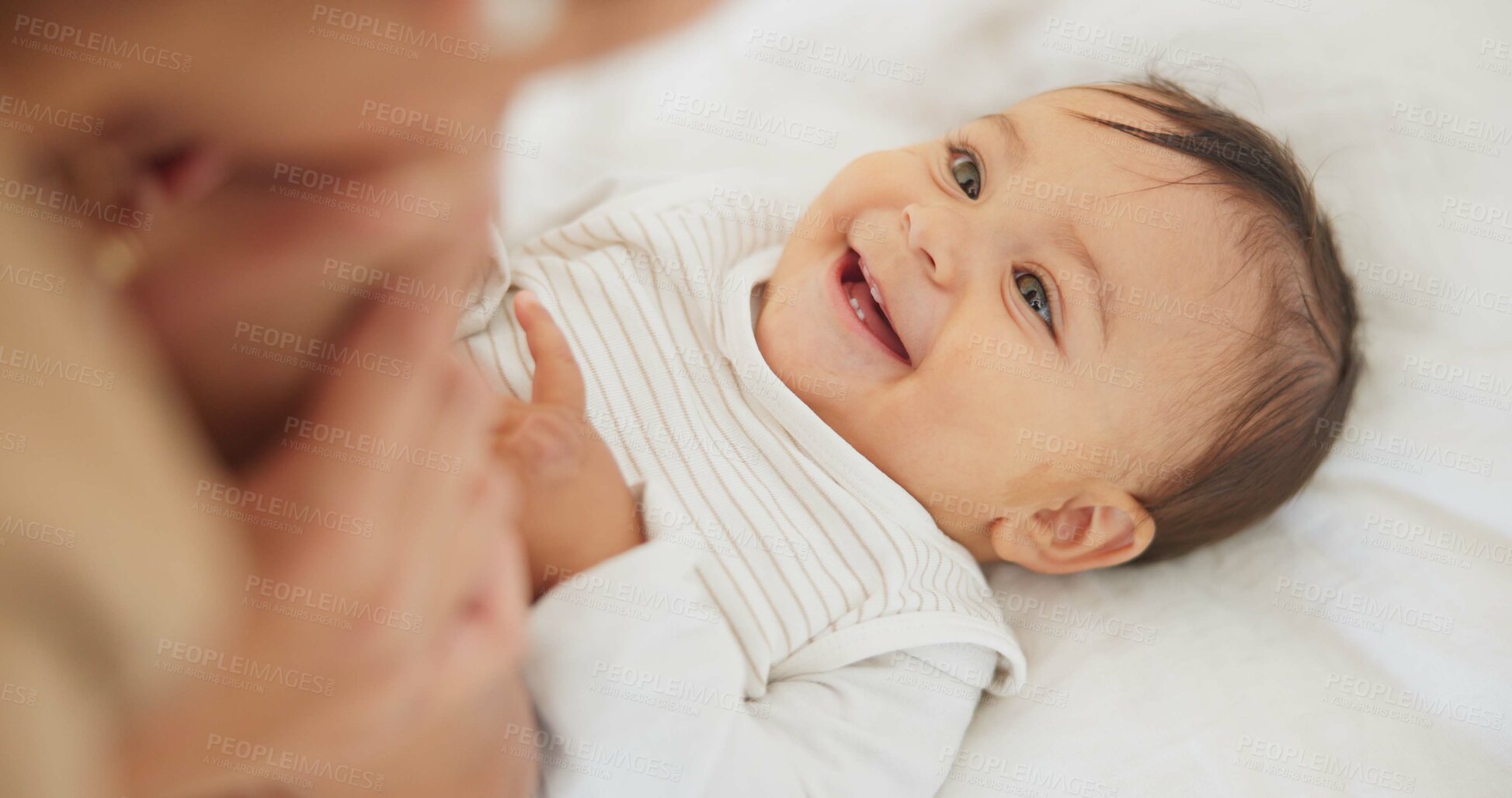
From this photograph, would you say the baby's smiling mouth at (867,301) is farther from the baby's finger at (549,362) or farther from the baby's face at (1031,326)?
the baby's finger at (549,362)

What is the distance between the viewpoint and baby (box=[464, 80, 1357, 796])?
3.08 feet

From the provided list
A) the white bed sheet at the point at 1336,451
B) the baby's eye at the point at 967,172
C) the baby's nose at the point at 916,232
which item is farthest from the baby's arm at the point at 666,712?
the baby's eye at the point at 967,172

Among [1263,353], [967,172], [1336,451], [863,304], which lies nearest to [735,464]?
[863,304]

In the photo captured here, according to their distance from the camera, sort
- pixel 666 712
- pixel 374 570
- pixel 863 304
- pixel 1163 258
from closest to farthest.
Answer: pixel 374 570
pixel 666 712
pixel 1163 258
pixel 863 304

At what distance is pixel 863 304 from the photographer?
1130mm

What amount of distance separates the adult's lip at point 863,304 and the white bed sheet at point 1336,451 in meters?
0.34

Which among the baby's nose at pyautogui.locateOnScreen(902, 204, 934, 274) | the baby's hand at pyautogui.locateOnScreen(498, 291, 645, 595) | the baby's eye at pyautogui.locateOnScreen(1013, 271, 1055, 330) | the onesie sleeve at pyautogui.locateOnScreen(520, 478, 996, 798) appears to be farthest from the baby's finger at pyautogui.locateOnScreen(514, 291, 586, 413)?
the baby's eye at pyautogui.locateOnScreen(1013, 271, 1055, 330)

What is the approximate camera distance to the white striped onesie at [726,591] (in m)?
0.88

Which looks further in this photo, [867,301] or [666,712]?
[867,301]

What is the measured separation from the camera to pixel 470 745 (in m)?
0.76

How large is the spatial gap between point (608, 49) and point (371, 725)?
45 centimetres

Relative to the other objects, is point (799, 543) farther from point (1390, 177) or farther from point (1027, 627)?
point (1390, 177)

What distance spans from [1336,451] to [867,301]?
0.64 m

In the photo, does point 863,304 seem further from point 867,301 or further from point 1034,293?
point 1034,293
